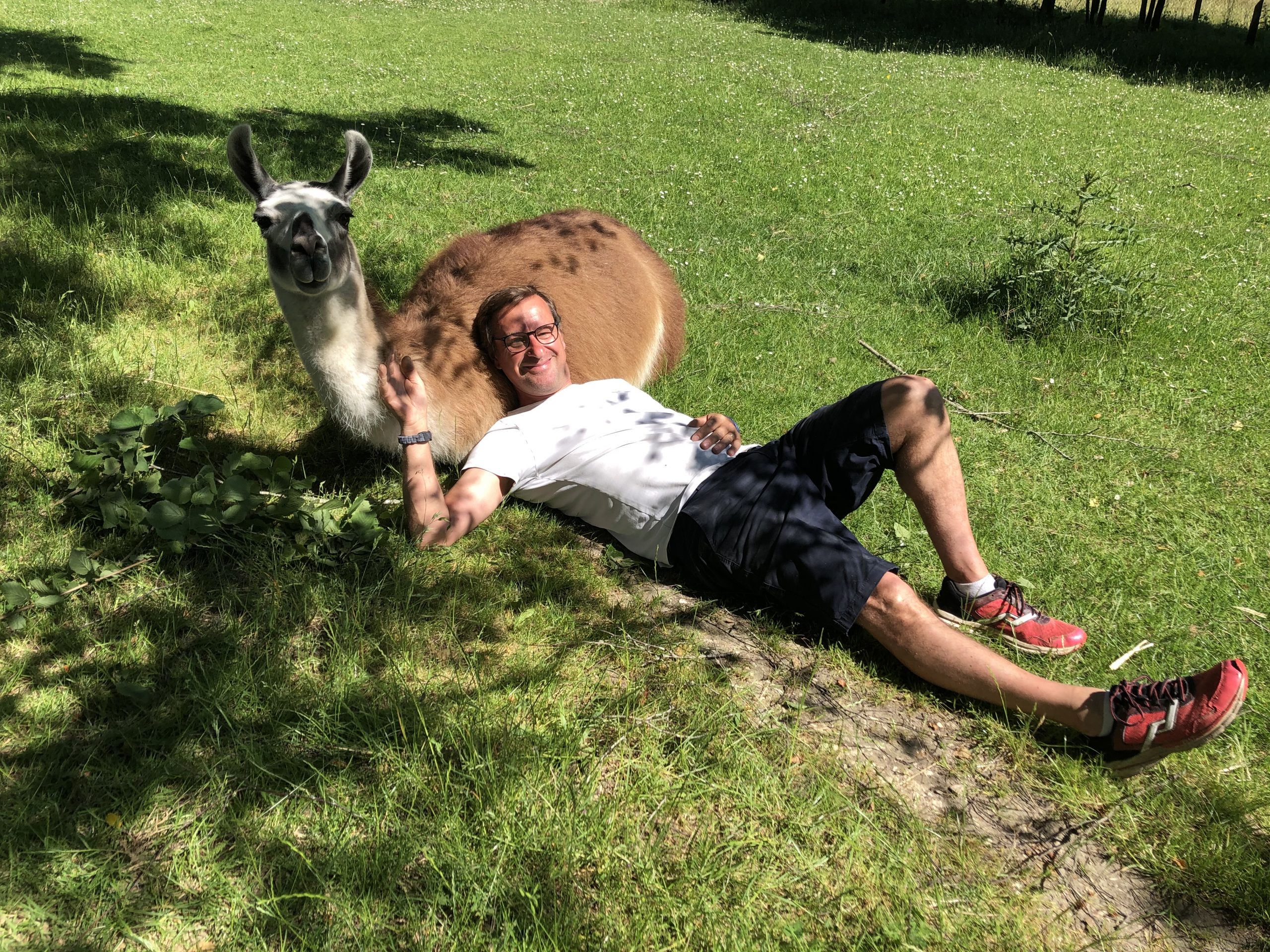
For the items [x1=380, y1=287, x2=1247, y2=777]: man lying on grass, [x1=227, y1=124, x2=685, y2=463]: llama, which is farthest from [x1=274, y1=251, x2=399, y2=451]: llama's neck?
[x1=380, y1=287, x2=1247, y2=777]: man lying on grass

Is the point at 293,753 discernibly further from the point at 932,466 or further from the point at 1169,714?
the point at 1169,714

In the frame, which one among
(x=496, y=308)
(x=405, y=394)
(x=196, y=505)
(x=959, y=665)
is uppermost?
(x=496, y=308)

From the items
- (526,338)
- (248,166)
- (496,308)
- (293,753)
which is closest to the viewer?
(293,753)

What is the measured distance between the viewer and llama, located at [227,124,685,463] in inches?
136

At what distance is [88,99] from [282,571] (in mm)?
8083

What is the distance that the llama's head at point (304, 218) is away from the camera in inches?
131

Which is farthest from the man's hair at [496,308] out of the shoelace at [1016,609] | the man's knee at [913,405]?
the shoelace at [1016,609]

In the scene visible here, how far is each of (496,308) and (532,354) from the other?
0.31 m

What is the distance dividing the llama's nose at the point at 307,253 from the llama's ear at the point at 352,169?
1.31 feet

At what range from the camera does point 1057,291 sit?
629 centimetres

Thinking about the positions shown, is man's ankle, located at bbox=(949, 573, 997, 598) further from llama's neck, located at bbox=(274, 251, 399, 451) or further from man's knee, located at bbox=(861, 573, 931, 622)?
llama's neck, located at bbox=(274, 251, 399, 451)

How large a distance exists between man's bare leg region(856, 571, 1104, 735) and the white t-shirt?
0.91 meters

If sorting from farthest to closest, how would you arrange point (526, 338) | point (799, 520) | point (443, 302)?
point (443, 302) → point (526, 338) → point (799, 520)

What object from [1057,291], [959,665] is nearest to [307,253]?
[959,665]
